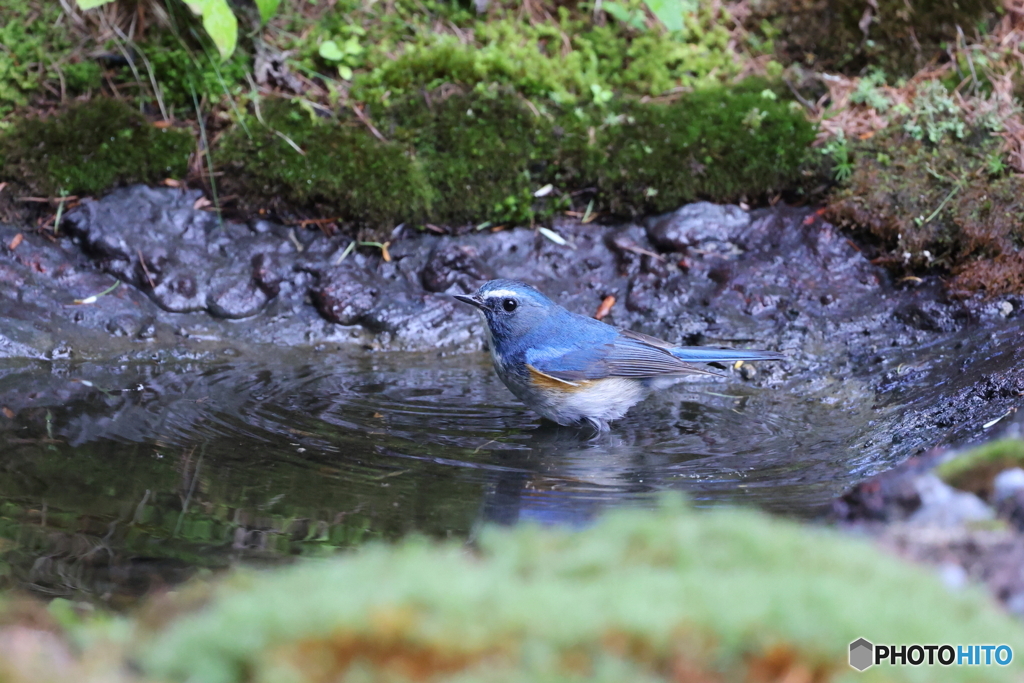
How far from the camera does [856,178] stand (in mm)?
7309

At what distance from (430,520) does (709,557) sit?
160 cm

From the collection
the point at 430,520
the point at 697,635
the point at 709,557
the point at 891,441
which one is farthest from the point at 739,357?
the point at 697,635

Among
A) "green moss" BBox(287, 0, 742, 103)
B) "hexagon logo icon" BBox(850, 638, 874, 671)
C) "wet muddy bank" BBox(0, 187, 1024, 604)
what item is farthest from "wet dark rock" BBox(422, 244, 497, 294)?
"hexagon logo icon" BBox(850, 638, 874, 671)

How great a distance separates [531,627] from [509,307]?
385 cm

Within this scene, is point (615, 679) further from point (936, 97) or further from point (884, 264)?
point (936, 97)

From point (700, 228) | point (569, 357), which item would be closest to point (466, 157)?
point (700, 228)

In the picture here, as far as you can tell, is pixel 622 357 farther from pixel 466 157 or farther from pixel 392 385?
pixel 466 157

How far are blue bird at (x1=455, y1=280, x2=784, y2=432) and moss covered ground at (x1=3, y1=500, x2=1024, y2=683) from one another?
321 centimetres

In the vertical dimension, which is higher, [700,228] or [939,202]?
[939,202]

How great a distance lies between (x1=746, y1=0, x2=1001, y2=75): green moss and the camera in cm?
811

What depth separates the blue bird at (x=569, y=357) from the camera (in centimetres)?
594

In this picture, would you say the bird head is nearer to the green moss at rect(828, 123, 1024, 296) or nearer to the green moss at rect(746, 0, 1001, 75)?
the green moss at rect(828, 123, 1024, 296)

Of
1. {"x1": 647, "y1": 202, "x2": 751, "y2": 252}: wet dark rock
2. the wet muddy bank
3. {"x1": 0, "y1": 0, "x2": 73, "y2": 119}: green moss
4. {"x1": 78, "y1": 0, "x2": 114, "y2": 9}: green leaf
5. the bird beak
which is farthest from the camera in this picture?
{"x1": 647, "y1": 202, "x2": 751, "y2": 252}: wet dark rock

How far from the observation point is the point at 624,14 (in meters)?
8.25
